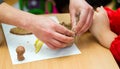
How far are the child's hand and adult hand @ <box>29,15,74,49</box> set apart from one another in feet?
0.52

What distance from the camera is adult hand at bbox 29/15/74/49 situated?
0.75m

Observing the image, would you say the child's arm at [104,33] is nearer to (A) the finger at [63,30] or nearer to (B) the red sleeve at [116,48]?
(B) the red sleeve at [116,48]

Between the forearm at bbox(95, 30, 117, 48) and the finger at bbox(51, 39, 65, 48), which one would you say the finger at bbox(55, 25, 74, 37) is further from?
the forearm at bbox(95, 30, 117, 48)

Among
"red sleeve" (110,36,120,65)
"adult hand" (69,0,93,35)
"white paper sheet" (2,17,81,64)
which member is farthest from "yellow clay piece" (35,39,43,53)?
"red sleeve" (110,36,120,65)

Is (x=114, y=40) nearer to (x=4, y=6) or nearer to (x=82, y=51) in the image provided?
Result: (x=82, y=51)

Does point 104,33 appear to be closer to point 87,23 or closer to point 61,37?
point 87,23

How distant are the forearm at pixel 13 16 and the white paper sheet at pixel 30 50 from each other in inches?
2.5

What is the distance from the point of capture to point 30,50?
78 centimetres

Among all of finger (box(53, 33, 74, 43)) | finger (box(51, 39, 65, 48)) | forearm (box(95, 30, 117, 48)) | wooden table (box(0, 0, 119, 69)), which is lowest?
wooden table (box(0, 0, 119, 69))

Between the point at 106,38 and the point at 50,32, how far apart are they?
250 millimetres

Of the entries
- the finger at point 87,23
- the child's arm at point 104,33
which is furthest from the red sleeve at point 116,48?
the finger at point 87,23

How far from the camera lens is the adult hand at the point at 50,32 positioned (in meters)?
0.75

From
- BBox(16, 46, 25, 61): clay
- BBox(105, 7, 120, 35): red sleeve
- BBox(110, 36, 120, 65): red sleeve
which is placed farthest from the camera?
BBox(105, 7, 120, 35): red sleeve

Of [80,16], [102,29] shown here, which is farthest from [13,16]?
[102,29]
